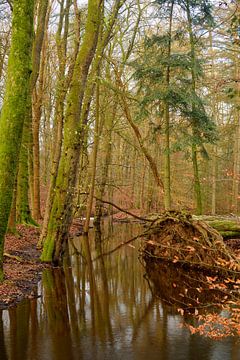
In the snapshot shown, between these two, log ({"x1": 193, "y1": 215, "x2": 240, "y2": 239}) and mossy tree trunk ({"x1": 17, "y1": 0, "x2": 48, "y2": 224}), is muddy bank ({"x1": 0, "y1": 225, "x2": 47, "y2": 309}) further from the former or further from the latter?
log ({"x1": 193, "y1": 215, "x2": 240, "y2": 239})

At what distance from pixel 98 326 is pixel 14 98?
182 inches

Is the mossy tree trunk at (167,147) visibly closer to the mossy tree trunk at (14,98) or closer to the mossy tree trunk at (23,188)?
the mossy tree trunk at (23,188)

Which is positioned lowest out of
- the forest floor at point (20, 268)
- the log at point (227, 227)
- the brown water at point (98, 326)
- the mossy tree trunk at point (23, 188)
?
the brown water at point (98, 326)

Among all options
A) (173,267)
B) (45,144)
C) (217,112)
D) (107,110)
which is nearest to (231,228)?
(173,267)

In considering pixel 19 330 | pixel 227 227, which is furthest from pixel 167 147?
pixel 19 330

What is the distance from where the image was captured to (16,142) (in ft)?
25.5

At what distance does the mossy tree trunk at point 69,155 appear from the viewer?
11.2m

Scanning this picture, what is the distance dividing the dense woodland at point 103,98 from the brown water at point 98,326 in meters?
1.87

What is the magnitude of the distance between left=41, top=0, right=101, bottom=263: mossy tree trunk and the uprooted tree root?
2.67 metres

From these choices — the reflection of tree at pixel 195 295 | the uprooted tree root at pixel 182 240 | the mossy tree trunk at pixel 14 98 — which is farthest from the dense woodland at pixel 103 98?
the reflection of tree at pixel 195 295

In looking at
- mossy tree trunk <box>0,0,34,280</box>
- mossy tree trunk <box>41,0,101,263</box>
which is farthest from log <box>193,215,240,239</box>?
mossy tree trunk <box>0,0,34,280</box>

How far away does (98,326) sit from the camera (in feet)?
22.7

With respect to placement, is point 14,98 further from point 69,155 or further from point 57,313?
point 57,313

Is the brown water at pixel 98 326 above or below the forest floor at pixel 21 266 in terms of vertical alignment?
below
